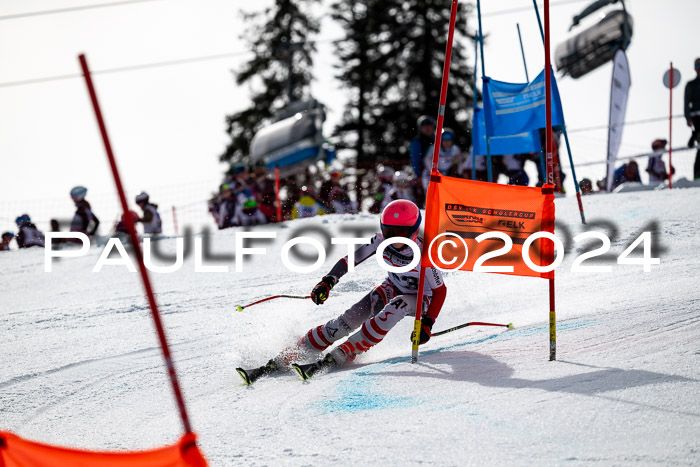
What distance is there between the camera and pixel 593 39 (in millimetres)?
16453

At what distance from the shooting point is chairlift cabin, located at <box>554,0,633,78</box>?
15.9m

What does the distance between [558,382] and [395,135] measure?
2369cm

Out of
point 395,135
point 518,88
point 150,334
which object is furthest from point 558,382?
point 395,135

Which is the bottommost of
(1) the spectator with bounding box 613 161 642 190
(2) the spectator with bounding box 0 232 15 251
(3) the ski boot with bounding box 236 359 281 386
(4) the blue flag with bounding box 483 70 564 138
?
(3) the ski boot with bounding box 236 359 281 386

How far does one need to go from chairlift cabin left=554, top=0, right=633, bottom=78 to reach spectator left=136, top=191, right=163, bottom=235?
9322mm

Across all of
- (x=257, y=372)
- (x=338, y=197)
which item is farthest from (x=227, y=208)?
(x=257, y=372)

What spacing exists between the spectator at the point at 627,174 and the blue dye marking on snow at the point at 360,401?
11.6 m

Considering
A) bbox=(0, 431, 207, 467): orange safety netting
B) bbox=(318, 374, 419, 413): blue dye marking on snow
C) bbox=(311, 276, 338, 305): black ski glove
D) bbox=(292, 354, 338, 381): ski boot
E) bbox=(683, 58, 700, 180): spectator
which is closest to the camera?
bbox=(0, 431, 207, 467): orange safety netting

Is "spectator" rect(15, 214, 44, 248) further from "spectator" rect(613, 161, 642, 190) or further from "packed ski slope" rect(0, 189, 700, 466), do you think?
"spectator" rect(613, 161, 642, 190)

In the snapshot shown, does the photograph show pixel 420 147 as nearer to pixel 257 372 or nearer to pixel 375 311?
pixel 375 311

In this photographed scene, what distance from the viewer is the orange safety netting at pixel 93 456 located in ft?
8.34

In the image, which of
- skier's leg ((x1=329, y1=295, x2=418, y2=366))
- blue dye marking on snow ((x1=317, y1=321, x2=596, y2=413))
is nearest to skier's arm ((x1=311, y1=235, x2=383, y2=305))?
skier's leg ((x1=329, y1=295, x2=418, y2=366))

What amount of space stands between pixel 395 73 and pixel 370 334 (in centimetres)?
2341

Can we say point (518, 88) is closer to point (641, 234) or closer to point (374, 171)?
point (641, 234)
